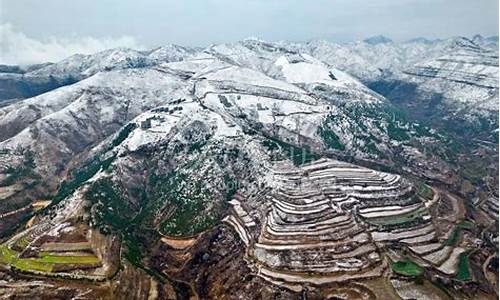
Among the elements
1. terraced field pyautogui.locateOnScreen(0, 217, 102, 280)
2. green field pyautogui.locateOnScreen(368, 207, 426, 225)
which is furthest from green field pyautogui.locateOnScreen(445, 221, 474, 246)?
terraced field pyautogui.locateOnScreen(0, 217, 102, 280)

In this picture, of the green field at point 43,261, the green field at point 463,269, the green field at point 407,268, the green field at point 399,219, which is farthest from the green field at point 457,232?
the green field at point 43,261

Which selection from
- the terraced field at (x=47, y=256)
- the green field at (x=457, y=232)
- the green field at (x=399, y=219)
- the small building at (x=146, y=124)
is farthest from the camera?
the small building at (x=146, y=124)

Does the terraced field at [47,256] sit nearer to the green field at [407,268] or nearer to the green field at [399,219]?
the green field at [407,268]

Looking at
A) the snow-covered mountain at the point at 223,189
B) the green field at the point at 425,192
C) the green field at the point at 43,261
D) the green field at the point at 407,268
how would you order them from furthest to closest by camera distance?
the green field at the point at 425,192
the snow-covered mountain at the point at 223,189
the green field at the point at 43,261
the green field at the point at 407,268

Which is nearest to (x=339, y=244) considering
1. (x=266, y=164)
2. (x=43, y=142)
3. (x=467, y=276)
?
(x=467, y=276)

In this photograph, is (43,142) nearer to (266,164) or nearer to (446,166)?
(266,164)

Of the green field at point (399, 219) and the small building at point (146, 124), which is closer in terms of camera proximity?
the green field at point (399, 219)

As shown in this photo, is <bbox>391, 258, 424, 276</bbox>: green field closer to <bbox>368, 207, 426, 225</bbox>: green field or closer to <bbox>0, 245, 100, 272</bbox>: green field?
<bbox>368, 207, 426, 225</bbox>: green field

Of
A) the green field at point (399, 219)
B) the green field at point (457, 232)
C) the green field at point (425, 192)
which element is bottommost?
the green field at point (425, 192)
